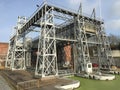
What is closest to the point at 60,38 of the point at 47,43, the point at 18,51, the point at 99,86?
the point at 47,43

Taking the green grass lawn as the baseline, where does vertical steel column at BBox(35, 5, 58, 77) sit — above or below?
above

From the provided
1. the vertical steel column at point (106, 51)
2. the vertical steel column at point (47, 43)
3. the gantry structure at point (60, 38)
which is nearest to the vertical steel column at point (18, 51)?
the gantry structure at point (60, 38)

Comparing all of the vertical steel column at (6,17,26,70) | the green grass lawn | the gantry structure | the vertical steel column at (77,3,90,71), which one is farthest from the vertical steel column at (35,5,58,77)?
the vertical steel column at (6,17,26,70)

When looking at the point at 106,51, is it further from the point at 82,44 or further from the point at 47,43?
the point at 47,43

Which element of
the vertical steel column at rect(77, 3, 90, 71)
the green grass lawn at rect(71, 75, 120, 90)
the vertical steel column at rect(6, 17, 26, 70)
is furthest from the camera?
the vertical steel column at rect(6, 17, 26, 70)

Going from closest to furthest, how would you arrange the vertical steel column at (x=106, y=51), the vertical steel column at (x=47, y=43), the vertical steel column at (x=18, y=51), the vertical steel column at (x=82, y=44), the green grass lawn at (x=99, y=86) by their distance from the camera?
the green grass lawn at (x=99, y=86) < the vertical steel column at (x=47, y=43) < the vertical steel column at (x=82, y=44) < the vertical steel column at (x=106, y=51) < the vertical steel column at (x=18, y=51)

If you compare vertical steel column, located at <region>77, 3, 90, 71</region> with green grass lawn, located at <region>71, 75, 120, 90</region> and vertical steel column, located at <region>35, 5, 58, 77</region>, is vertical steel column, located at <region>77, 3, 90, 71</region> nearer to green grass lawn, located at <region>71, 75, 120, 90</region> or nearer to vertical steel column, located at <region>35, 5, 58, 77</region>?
vertical steel column, located at <region>35, 5, 58, 77</region>

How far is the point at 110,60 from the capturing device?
96.0 feet

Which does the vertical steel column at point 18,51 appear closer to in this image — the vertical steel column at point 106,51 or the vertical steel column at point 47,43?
Answer: the vertical steel column at point 47,43

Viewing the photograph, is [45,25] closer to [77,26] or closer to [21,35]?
[77,26]

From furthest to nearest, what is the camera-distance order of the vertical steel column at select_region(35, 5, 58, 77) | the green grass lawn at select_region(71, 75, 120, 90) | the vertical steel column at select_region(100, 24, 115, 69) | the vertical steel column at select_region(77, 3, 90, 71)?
the vertical steel column at select_region(100, 24, 115, 69) < the vertical steel column at select_region(77, 3, 90, 71) < the vertical steel column at select_region(35, 5, 58, 77) < the green grass lawn at select_region(71, 75, 120, 90)

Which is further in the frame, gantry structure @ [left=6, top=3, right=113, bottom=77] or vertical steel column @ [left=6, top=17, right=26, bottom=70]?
vertical steel column @ [left=6, top=17, right=26, bottom=70]

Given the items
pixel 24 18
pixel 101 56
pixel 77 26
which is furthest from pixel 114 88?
pixel 24 18

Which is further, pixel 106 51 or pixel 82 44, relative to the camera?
pixel 106 51
